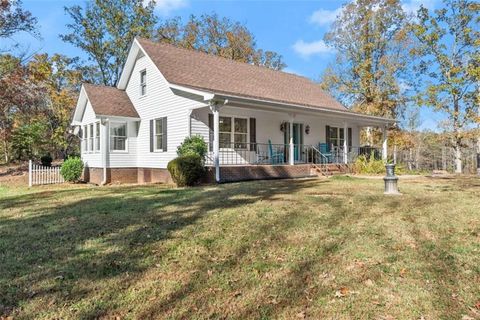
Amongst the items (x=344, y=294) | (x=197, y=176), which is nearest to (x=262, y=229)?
(x=344, y=294)

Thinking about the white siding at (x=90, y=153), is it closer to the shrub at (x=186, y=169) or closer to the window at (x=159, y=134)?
the window at (x=159, y=134)

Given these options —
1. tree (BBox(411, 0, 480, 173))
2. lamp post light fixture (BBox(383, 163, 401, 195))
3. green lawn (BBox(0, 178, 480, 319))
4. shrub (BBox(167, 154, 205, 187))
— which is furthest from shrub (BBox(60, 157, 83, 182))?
tree (BBox(411, 0, 480, 173))

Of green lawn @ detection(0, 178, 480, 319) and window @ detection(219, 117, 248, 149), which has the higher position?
window @ detection(219, 117, 248, 149)

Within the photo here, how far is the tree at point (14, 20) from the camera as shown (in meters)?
19.6

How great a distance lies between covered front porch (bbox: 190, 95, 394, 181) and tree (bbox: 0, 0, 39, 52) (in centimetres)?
1396

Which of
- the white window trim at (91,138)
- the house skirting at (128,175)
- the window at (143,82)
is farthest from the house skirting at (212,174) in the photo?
the window at (143,82)

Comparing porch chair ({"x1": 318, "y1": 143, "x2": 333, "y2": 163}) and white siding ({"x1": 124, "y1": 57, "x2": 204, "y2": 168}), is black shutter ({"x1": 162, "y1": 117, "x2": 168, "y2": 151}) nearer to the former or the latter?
white siding ({"x1": 124, "y1": 57, "x2": 204, "y2": 168})

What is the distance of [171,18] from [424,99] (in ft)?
69.2

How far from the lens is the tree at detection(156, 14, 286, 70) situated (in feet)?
99.9

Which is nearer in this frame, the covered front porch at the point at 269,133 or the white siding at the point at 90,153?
the covered front porch at the point at 269,133

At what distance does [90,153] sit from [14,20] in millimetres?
9763

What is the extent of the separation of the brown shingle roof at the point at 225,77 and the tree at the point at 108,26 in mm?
11618

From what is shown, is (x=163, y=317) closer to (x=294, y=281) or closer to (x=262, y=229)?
(x=294, y=281)

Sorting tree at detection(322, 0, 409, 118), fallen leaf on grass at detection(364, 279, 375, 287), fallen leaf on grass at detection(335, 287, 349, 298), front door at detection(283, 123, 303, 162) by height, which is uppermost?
tree at detection(322, 0, 409, 118)
